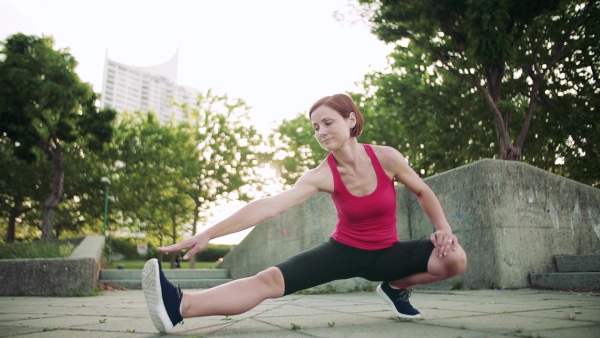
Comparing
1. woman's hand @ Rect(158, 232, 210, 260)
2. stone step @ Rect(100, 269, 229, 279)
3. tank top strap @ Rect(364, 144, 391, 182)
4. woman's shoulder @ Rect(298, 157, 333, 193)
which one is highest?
tank top strap @ Rect(364, 144, 391, 182)

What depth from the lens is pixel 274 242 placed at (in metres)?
9.14

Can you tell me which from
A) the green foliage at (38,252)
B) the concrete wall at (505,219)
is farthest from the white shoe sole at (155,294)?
the green foliage at (38,252)

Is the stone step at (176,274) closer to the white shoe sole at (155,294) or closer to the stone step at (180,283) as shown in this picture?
the stone step at (180,283)

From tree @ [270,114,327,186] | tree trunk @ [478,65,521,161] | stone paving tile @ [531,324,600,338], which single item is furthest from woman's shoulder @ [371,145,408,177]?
tree @ [270,114,327,186]

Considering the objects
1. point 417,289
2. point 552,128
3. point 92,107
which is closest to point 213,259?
point 92,107

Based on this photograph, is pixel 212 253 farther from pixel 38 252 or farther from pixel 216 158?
pixel 38 252

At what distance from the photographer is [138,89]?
187 m

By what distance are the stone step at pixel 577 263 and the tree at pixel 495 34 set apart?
6.52 meters

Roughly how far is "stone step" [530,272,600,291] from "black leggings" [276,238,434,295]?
3.31 meters

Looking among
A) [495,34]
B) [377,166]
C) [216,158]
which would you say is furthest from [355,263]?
[216,158]

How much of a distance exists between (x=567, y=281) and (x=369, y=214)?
3786mm

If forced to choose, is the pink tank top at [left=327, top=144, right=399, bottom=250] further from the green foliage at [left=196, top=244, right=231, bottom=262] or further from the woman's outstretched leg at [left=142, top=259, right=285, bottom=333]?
the green foliage at [left=196, top=244, right=231, bottom=262]

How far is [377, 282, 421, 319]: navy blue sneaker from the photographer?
2.92m

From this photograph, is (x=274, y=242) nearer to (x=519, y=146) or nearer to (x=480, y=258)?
(x=480, y=258)
